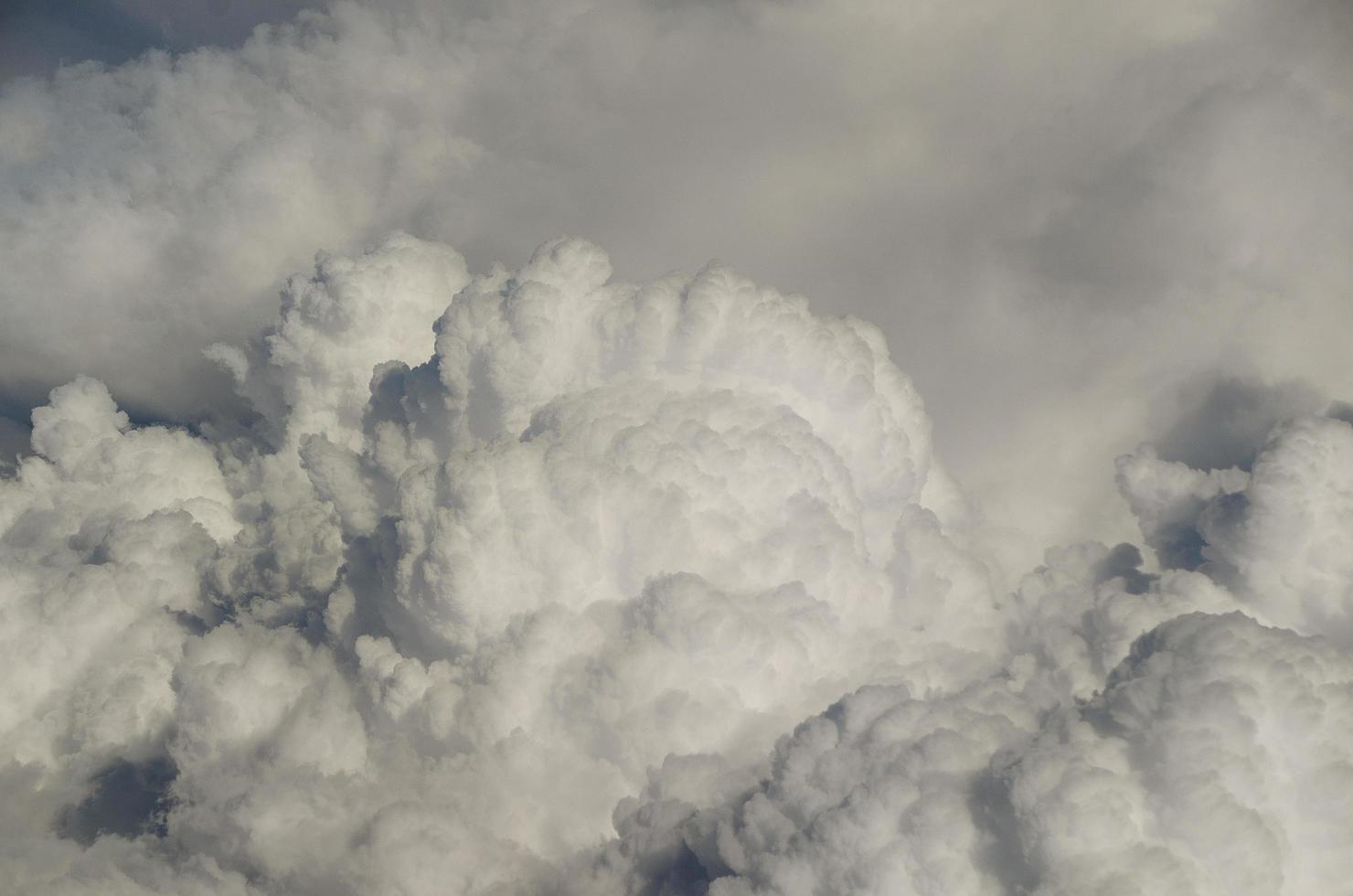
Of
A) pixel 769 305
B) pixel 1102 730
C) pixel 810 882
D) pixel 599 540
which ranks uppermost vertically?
pixel 769 305

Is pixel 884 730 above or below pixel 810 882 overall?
above

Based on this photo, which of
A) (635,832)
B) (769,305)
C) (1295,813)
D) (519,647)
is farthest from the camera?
(769,305)

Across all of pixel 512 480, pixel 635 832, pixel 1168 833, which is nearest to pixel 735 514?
pixel 512 480

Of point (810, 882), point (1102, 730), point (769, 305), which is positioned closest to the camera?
point (1102, 730)

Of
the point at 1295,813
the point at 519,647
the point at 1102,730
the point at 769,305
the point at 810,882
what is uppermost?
the point at 769,305

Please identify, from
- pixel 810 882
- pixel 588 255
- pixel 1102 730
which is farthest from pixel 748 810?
pixel 588 255

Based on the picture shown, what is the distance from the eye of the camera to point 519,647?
364ft

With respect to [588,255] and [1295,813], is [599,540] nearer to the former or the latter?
[588,255]

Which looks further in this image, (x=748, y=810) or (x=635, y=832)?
(x=635, y=832)

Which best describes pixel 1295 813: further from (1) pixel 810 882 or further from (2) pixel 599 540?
(2) pixel 599 540

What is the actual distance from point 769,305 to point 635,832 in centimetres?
5920

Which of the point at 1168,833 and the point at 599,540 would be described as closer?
the point at 1168,833

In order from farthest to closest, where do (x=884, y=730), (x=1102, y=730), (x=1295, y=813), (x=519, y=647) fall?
(x=519, y=647) < (x=884, y=730) < (x=1102, y=730) < (x=1295, y=813)

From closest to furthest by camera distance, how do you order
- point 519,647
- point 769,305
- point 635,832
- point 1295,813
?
point 1295,813 < point 635,832 < point 519,647 < point 769,305
